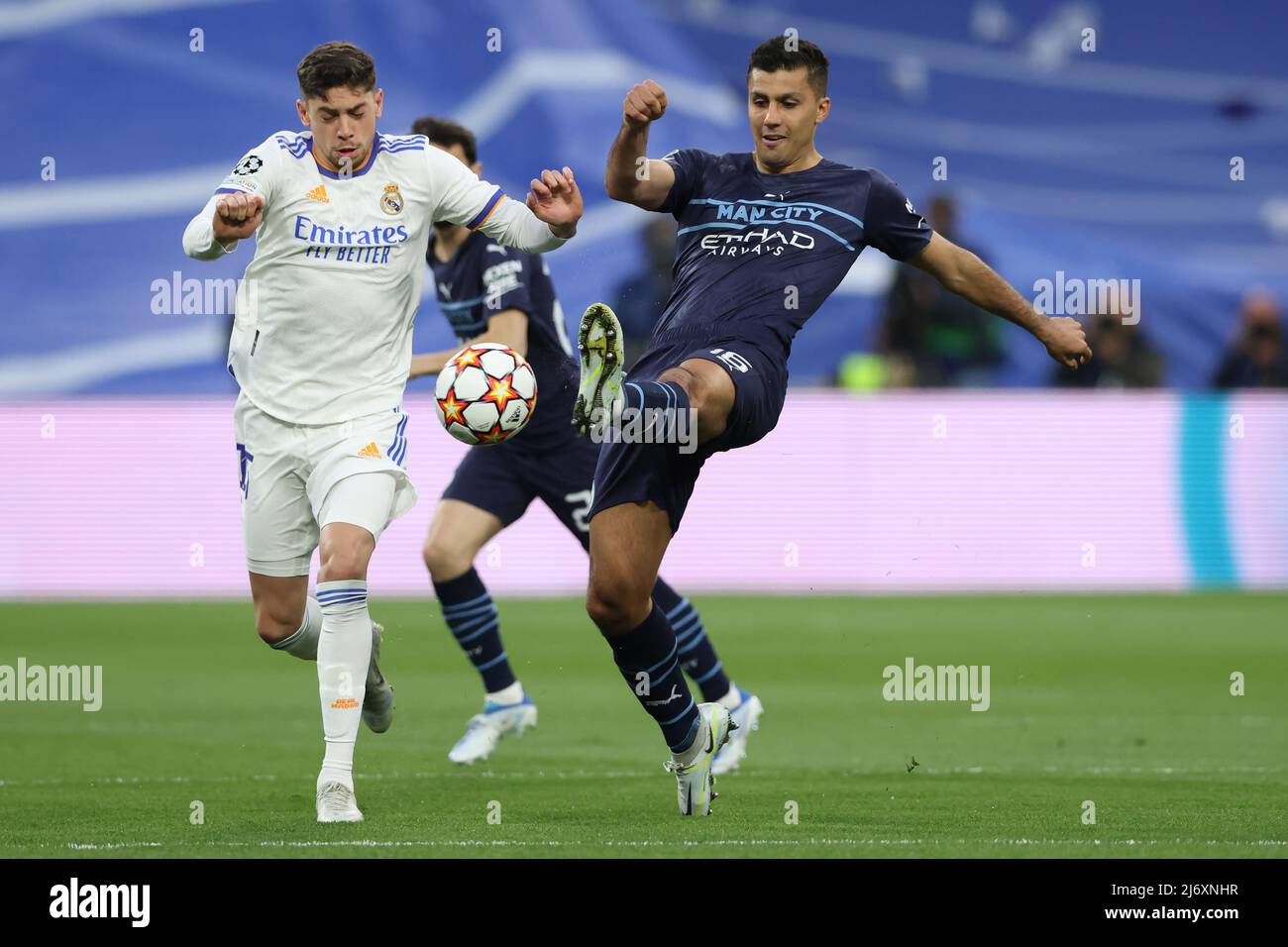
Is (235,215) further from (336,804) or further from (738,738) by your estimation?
(738,738)

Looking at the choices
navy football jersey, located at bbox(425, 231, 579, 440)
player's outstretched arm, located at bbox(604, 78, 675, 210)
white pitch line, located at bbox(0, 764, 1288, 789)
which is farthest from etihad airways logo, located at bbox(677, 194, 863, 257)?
white pitch line, located at bbox(0, 764, 1288, 789)

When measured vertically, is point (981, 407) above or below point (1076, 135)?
below

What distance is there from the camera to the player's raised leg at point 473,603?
960 centimetres

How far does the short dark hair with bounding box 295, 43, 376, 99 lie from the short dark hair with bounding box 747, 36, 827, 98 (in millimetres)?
1423

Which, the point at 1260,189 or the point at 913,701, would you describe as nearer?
the point at 913,701

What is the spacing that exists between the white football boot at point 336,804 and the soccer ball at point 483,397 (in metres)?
1.29

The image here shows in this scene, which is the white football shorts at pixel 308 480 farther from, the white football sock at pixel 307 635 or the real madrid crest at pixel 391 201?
the real madrid crest at pixel 391 201

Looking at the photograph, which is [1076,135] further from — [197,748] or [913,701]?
[197,748]

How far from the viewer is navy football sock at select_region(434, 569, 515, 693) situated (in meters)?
9.66

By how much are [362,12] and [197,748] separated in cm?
1310

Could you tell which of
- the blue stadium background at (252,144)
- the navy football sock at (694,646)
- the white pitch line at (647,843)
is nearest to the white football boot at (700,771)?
the white pitch line at (647,843)
